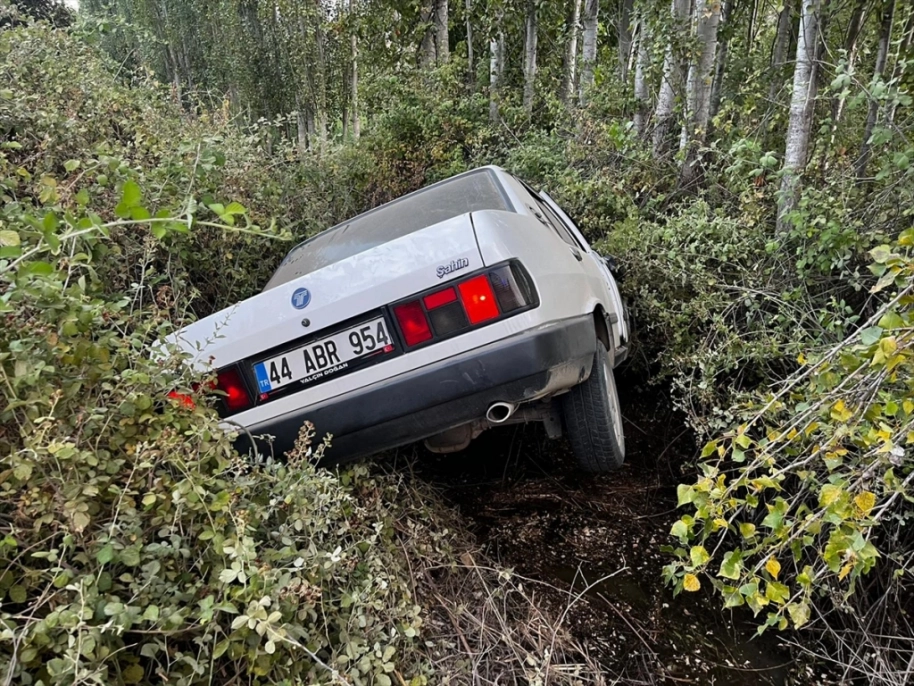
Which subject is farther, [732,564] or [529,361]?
[529,361]

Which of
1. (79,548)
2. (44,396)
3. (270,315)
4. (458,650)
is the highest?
(44,396)

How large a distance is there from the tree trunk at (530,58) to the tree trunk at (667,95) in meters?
2.04

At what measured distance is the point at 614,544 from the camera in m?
2.88

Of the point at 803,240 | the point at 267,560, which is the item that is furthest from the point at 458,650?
the point at 803,240

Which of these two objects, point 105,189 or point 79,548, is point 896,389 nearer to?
point 79,548

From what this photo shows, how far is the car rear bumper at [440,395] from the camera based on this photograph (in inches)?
81.0

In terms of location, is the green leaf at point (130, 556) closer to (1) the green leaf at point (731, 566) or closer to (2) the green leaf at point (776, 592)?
(1) the green leaf at point (731, 566)

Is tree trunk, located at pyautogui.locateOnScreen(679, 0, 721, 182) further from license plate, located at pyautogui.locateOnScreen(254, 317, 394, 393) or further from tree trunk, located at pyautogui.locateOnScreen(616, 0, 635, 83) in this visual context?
license plate, located at pyautogui.locateOnScreen(254, 317, 394, 393)

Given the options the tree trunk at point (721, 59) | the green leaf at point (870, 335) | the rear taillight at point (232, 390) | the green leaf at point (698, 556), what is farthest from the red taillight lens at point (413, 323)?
the tree trunk at point (721, 59)

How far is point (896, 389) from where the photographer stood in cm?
212

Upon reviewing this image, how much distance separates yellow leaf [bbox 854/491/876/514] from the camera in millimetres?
1364

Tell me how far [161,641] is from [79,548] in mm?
354

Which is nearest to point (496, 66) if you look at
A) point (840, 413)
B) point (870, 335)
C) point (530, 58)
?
point (530, 58)

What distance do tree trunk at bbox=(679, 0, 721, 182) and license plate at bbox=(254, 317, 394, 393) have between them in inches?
156
